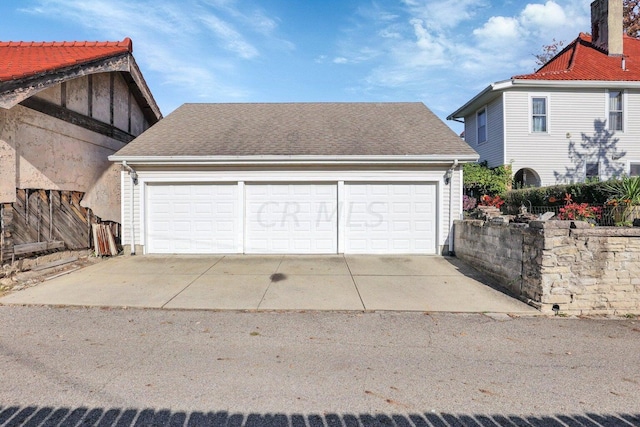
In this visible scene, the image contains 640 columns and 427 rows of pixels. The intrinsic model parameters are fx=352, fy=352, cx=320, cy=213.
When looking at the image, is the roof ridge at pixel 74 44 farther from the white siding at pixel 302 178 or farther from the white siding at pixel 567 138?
the white siding at pixel 567 138

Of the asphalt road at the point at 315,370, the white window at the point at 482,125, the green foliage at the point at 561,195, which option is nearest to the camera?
the asphalt road at the point at 315,370

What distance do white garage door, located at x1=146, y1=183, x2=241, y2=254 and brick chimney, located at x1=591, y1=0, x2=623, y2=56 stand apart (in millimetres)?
17075

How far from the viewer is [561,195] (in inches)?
359

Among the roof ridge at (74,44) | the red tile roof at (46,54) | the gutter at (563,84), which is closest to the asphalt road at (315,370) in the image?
the red tile roof at (46,54)

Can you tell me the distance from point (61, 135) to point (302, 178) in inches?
237

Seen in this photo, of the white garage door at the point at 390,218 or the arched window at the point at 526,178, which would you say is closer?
the white garage door at the point at 390,218

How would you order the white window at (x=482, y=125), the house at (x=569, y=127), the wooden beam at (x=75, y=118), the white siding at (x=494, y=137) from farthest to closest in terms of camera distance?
the white window at (x=482, y=125), the white siding at (x=494, y=137), the house at (x=569, y=127), the wooden beam at (x=75, y=118)

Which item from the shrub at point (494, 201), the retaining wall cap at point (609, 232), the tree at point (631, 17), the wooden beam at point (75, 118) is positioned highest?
the tree at point (631, 17)

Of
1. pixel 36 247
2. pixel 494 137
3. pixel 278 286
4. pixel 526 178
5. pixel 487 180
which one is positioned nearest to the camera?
pixel 278 286

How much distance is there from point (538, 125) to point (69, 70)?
1546cm

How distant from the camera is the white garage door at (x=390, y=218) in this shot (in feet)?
31.6

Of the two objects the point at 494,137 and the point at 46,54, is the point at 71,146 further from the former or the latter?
the point at 494,137

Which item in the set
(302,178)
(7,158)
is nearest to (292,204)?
(302,178)

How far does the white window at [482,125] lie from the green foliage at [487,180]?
2214 millimetres
